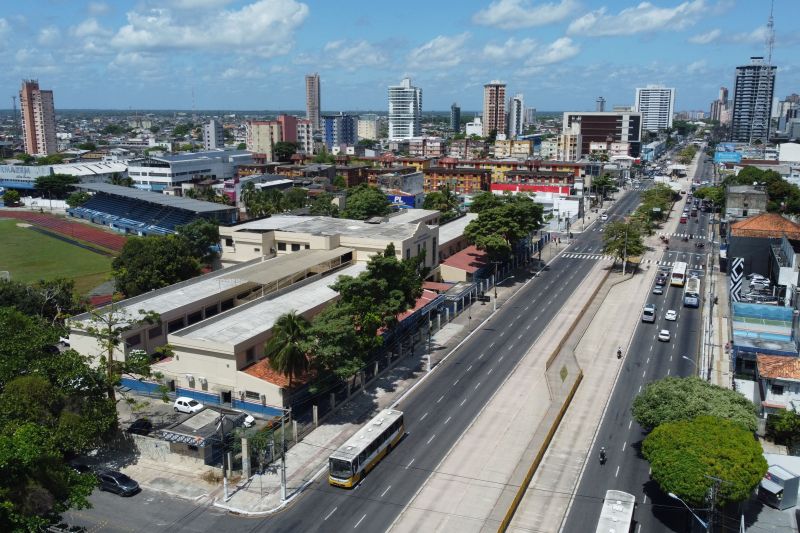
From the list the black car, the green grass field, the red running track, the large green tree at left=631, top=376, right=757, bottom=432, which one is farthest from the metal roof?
the large green tree at left=631, top=376, right=757, bottom=432

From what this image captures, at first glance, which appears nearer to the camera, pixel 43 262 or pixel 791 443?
pixel 791 443

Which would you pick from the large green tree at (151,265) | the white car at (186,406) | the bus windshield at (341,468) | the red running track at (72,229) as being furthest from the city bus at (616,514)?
the red running track at (72,229)

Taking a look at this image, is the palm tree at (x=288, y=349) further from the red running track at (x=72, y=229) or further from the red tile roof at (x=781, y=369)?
the red running track at (x=72, y=229)

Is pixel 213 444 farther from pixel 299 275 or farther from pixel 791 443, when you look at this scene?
pixel 791 443

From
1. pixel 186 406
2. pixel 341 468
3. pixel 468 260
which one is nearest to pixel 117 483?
pixel 186 406

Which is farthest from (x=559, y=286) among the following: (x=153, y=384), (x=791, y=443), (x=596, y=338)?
(x=153, y=384)

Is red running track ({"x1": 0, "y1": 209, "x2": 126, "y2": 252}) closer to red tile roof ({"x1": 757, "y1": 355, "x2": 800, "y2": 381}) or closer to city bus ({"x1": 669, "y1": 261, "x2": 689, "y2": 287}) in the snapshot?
city bus ({"x1": 669, "y1": 261, "x2": 689, "y2": 287})
